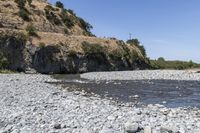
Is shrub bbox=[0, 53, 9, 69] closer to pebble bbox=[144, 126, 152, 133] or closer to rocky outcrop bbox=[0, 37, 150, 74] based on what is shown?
rocky outcrop bbox=[0, 37, 150, 74]

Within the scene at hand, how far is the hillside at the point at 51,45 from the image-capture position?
71.5m

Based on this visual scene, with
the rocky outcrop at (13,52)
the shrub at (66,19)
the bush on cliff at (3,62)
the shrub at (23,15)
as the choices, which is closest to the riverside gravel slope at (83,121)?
the bush on cliff at (3,62)

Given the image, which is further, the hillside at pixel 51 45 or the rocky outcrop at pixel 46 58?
the hillside at pixel 51 45

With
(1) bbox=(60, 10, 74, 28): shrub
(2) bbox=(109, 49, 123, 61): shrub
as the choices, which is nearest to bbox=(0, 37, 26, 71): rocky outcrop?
(2) bbox=(109, 49, 123, 61): shrub

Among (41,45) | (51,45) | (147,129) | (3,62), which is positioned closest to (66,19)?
(51,45)

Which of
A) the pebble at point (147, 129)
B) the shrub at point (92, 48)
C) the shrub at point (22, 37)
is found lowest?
the pebble at point (147, 129)

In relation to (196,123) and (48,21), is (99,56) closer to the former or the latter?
(48,21)

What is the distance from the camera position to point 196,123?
15.3 meters

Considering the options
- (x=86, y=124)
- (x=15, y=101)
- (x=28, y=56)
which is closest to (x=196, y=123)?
(x=86, y=124)

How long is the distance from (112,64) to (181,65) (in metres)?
38.0

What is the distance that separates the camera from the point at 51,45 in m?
76.2

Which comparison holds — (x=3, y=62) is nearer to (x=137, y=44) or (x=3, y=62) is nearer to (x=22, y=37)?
(x=22, y=37)

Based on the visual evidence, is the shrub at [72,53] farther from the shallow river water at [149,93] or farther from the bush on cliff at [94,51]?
the shallow river water at [149,93]

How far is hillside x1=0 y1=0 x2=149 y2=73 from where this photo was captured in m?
71.5
